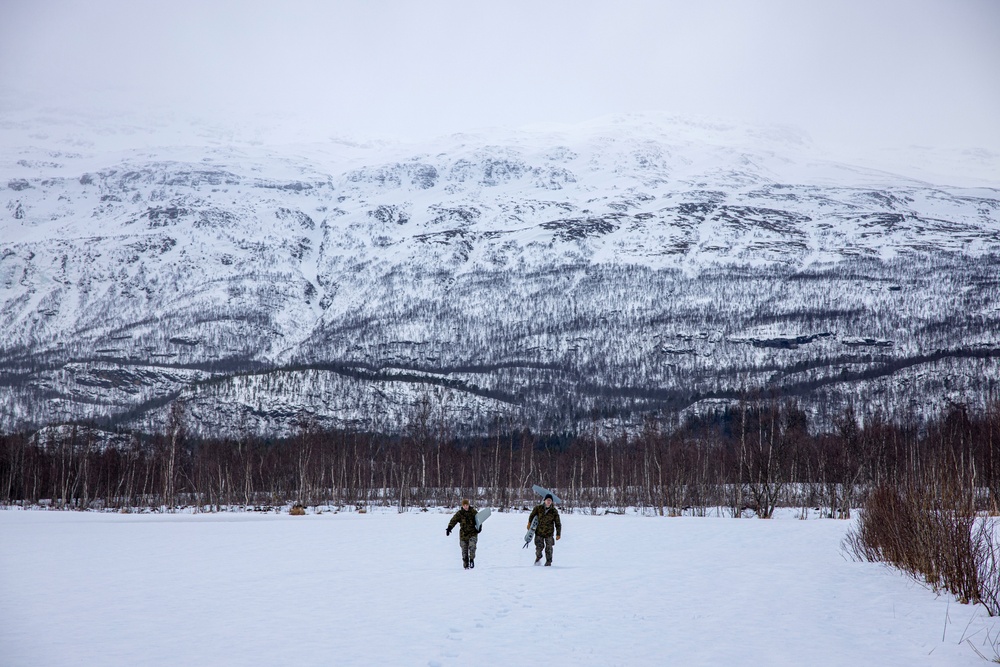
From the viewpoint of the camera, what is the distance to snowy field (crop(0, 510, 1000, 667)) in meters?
10.4

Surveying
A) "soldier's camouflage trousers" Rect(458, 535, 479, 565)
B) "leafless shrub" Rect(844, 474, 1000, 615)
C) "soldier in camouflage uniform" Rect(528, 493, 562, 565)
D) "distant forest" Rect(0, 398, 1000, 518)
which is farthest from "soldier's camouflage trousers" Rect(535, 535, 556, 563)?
"distant forest" Rect(0, 398, 1000, 518)

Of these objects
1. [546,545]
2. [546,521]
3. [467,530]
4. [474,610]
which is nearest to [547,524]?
[546,521]

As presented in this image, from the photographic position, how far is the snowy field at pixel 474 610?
10.4 metres

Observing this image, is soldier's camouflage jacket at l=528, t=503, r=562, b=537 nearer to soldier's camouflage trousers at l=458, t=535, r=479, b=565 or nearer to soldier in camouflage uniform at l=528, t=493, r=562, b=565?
soldier in camouflage uniform at l=528, t=493, r=562, b=565

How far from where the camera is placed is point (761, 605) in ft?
47.2

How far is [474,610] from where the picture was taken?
45.4ft

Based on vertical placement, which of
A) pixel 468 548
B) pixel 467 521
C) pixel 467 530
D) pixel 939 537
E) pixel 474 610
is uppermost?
pixel 939 537

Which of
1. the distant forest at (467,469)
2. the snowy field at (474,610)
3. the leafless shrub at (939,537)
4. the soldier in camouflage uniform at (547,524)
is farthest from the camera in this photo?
the distant forest at (467,469)

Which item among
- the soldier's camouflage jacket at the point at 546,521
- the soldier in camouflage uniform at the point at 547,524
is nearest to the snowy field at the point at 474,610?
the soldier in camouflage uniform at the point at 547,524

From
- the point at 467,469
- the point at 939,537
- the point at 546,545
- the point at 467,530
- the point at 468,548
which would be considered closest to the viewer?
the point at 939,537

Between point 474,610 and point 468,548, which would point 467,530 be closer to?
point 468,548

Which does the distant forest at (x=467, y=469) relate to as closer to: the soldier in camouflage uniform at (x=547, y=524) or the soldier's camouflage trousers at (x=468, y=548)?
the soldier in camouflage uniform at (x=547, y=524)

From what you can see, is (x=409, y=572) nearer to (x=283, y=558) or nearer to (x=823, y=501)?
(x=283, y=558)

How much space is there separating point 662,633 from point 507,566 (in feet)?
33.8
